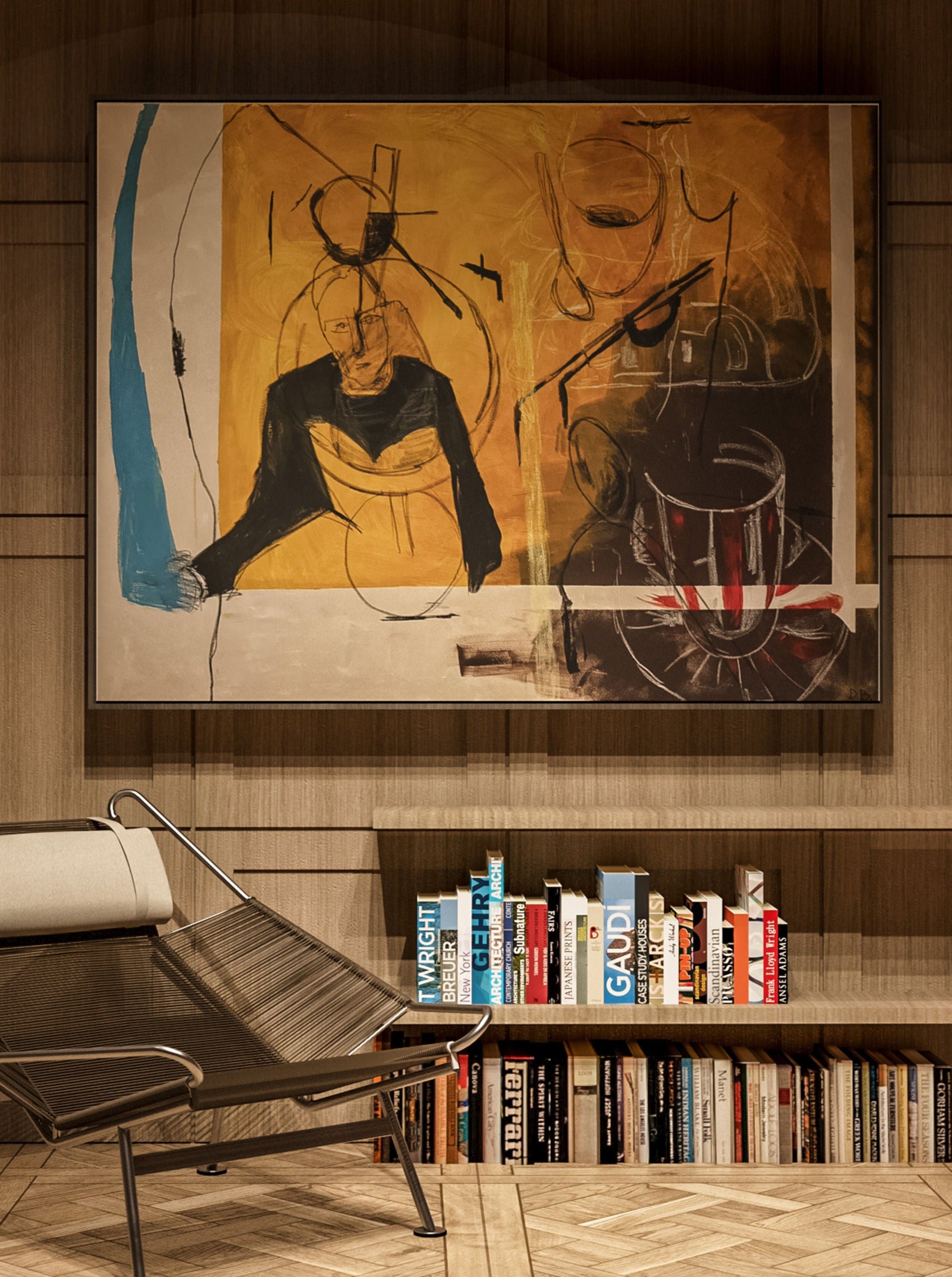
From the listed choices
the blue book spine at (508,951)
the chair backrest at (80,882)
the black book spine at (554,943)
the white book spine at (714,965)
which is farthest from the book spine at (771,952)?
the chair backrest at (80,882)

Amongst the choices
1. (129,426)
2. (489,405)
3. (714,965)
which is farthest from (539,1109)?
(129,426)

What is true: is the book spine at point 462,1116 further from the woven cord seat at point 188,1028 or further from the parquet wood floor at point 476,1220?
the woven cord seat at point 188,1028

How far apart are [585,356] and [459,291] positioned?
1.28 feet

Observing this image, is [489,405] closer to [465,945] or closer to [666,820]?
[666,820]

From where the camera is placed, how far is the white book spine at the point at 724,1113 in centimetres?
306

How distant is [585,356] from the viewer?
10.5ft

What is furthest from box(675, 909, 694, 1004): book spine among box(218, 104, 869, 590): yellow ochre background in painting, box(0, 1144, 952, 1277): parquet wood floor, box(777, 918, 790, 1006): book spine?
box(218, 104, 869, 590): yellow ochre background in painting

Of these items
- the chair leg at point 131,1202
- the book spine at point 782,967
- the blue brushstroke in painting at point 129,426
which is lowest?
the chair leg at point 131,1202

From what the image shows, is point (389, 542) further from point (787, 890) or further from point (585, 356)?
point (787, 890)

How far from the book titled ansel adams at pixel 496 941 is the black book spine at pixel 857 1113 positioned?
38.4 inches

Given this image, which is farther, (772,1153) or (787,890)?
(787,890)

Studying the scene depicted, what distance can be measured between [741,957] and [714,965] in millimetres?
80

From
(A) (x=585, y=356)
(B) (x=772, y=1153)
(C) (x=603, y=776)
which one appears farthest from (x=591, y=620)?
(B) (x=772, y=1153)

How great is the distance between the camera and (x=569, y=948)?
3.05 m
